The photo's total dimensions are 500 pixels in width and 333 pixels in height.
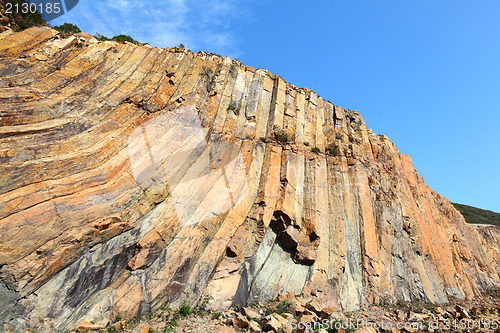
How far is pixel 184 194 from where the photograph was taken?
15.4 m

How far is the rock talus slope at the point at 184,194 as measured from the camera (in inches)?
465

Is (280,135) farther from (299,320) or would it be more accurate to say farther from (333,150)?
(299,320)

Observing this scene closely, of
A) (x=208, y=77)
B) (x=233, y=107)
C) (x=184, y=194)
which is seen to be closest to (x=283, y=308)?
(x=184, y=194)

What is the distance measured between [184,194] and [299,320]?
7523 mm

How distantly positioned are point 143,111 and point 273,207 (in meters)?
8.53

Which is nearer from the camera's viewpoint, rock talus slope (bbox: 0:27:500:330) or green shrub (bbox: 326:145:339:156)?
rock talus slope (bbox: 0:27:500:330)

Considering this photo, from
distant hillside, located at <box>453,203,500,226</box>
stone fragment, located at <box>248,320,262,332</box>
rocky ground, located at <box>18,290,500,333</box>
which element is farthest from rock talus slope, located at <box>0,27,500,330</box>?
distant hillside, located at <box>453,203,500,226</box>

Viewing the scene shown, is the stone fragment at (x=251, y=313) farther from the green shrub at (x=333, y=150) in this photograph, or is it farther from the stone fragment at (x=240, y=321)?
the green shrub at (x=333, y=150)

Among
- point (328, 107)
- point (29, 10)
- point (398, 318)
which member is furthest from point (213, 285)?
point (29, 10)

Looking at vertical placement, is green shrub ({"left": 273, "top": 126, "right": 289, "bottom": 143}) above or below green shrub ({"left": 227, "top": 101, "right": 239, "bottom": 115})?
below

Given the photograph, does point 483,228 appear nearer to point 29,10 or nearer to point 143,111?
point 143,111

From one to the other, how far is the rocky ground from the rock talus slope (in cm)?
49

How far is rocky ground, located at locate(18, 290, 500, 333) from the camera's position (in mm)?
11844

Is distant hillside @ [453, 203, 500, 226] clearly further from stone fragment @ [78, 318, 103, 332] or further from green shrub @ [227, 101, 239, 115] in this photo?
stone fragment @ [78, 318, 103, 332]
